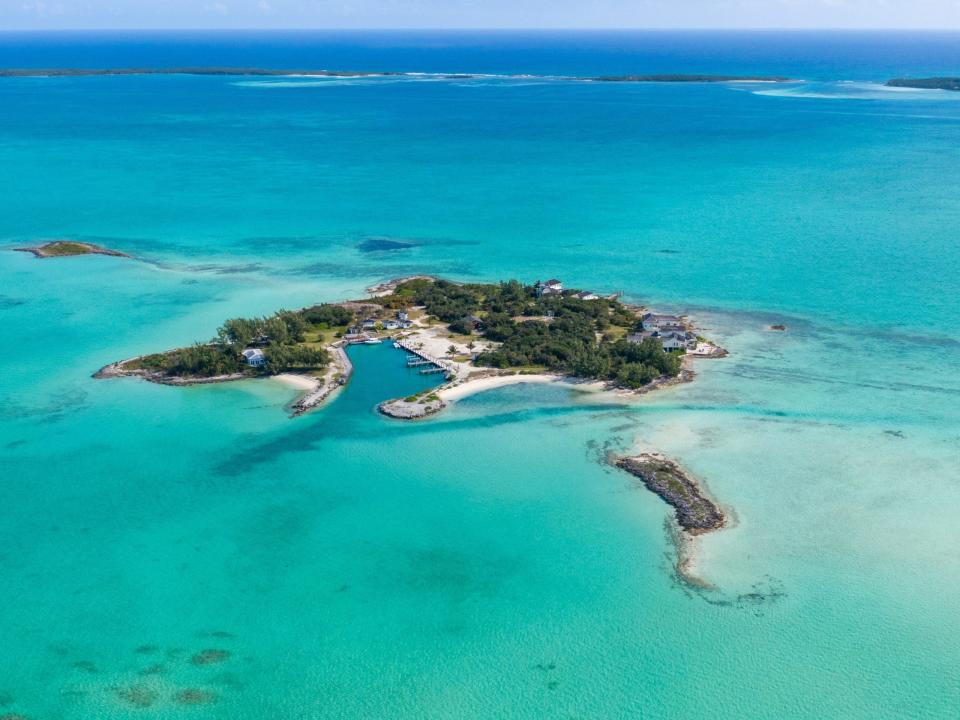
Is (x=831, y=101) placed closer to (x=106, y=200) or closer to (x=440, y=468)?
(x=106, y=200)

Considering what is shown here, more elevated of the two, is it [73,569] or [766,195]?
[766,195]

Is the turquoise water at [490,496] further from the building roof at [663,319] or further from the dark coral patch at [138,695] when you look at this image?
the building roof at [663,319]

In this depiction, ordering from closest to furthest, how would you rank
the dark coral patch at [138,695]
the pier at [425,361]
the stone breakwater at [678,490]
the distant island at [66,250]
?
the dark coral patch at [138,695], the stone breakwater at [678,490], the pier at [425,361], the distant island at [66,250]

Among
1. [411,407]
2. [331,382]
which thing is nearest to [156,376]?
[331,382]

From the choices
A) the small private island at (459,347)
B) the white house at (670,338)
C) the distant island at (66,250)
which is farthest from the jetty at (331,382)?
the distant island at (66,250)

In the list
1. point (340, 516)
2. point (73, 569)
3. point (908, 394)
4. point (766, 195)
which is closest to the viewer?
point (73, 569)

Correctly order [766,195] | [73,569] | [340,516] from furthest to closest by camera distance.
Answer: [766,195] < [340,516] < [73,569]

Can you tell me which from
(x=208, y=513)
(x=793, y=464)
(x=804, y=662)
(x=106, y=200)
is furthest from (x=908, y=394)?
(x=106, y=200)
